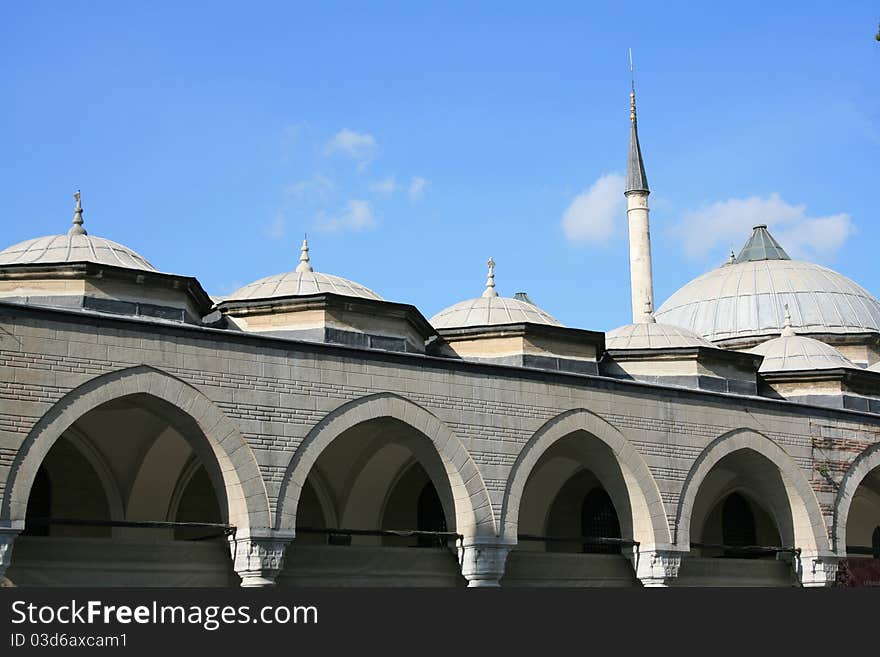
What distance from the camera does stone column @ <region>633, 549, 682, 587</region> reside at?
1970 cm

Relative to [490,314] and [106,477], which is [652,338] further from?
[106,477]

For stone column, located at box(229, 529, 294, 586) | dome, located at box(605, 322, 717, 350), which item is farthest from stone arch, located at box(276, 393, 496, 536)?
dome, located at box(605, 322, 717, 350)

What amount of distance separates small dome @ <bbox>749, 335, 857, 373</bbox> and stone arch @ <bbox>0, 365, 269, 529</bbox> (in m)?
11.5

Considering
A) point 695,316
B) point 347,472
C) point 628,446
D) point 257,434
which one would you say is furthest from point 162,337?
point 695,316

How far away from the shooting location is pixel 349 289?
19328 mm

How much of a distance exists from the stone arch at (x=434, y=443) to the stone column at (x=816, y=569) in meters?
6.55

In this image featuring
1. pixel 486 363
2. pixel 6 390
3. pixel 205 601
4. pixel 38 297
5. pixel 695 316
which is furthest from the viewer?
pixel 695 316

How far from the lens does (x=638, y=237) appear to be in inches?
1350

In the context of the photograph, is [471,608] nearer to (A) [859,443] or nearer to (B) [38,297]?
(B) [38,297]

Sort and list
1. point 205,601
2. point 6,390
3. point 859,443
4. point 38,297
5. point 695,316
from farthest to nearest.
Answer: point 695,316 < point 859,443 < point 38,297 < point 6,390 < point 205,601

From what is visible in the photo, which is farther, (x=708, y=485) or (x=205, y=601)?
(x=708, y=485)

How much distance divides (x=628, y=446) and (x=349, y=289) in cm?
489

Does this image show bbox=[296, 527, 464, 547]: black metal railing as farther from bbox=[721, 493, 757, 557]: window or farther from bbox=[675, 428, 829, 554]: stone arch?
bbox=[721, 493, 757, 557]: window

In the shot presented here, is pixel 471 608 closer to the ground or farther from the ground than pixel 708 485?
closer to the ground
